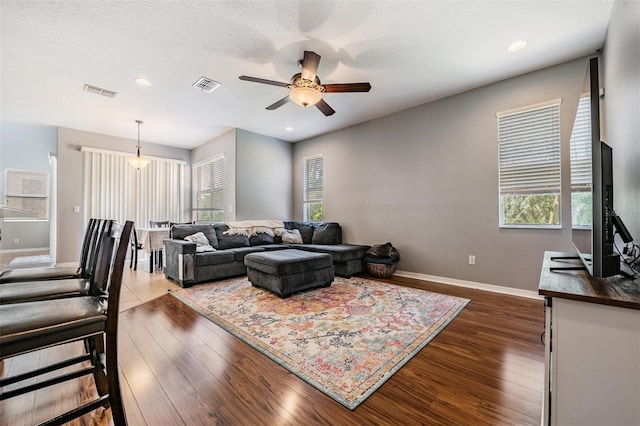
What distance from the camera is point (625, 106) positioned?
6.09 ft

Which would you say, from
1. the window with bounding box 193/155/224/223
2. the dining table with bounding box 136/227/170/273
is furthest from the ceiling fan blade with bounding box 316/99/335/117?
the dining table with bounding box 136/227/170/273

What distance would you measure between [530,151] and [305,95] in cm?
287

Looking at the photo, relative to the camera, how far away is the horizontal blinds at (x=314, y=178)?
229 inches

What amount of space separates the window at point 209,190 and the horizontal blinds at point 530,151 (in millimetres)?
5213

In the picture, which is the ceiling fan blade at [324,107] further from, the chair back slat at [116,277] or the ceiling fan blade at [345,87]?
the chair back slat at [116,277]

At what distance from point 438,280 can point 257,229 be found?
132 inches

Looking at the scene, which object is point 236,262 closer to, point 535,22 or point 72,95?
point 72,95

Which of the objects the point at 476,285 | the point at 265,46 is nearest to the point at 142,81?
the point at 265,46

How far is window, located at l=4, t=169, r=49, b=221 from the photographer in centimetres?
680

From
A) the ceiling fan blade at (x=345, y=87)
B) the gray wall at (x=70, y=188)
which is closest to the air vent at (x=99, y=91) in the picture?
the gray wall at (x=70, y=188)

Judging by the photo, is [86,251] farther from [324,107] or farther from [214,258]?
[324,107]

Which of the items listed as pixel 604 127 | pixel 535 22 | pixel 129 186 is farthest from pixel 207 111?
pixel 604 127

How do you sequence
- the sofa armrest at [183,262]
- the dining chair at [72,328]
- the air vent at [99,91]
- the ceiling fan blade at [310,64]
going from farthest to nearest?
Answer: 1. the sofa armrest at [183,262]
2. the air vent at [99,91]
3. the ceiling fan blade at [310,64]
4. the dining chair at [72,328]

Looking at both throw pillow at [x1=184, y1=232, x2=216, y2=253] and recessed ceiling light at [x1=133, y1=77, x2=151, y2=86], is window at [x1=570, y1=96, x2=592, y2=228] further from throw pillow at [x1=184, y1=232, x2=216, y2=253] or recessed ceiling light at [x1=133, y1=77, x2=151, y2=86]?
recessed ceiling light at [x1=133, y1=77, x2=151, y2=86]
